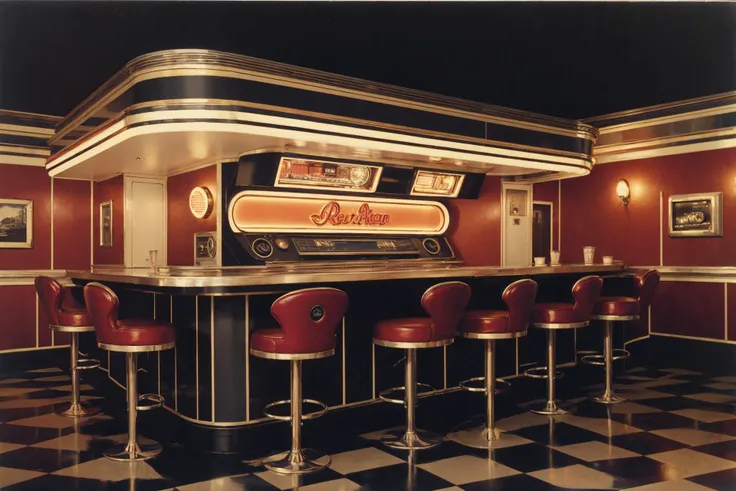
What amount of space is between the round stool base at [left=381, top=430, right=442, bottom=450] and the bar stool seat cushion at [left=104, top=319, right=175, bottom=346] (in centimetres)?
164

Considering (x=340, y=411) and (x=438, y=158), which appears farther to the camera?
(x=438, y=158)

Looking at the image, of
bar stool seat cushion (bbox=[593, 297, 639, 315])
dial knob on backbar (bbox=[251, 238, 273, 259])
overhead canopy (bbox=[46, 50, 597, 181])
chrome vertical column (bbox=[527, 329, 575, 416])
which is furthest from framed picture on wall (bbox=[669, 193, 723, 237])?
dial knob on backbar (bbox=[251, 238, 273, 259])

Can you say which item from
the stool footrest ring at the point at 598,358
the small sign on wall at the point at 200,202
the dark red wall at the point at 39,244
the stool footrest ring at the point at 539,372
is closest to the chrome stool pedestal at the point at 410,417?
the stool footrest ring at the point at 539,372

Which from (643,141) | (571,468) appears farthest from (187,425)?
(643,141)

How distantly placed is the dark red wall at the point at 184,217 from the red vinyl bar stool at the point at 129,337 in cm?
215

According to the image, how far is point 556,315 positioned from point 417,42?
256 cm

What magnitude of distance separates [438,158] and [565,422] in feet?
9.15

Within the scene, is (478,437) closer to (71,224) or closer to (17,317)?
(17,317)

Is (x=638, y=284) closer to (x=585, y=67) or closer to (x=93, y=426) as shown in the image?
(x=585, y=67)

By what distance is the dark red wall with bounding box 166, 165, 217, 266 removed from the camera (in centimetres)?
614

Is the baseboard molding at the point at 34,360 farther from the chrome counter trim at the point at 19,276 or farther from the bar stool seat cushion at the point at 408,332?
the bar stool seat cushion at the point at 408,332

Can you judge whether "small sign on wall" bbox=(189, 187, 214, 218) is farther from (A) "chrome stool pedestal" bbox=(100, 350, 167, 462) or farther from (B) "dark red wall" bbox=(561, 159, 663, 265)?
(B) "dark red wall" bbox=(561, 159, 663, 265)

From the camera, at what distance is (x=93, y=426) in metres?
4.77

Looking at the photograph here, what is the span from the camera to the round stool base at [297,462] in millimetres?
3699
